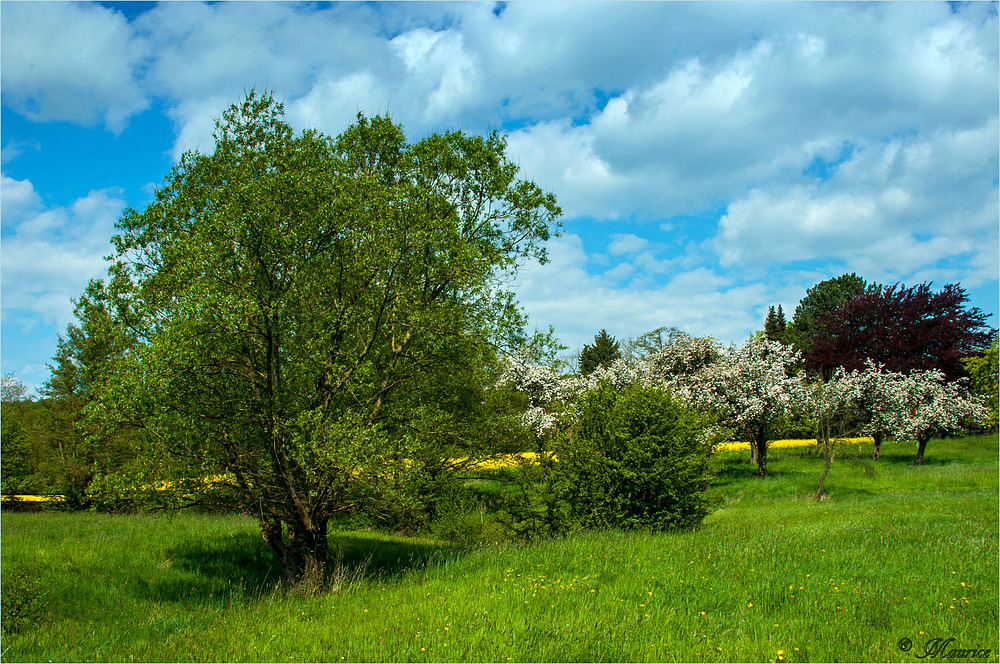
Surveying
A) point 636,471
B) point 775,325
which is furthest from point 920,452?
point 775,325

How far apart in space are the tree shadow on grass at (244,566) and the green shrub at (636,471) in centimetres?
333

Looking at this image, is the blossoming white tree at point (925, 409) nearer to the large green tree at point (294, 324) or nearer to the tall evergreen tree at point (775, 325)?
the large green tree at point (294, 324)

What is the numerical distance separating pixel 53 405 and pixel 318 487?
99.9 ft

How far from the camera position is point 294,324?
37.7ft

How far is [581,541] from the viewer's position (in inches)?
478

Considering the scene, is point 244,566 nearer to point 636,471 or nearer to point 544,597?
point 544,597

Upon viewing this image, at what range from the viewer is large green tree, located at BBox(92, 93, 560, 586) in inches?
406

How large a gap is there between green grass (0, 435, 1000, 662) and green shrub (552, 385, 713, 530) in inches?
41.0

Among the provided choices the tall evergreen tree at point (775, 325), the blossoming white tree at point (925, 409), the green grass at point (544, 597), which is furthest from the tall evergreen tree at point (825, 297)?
the green grass at point (544, 597)

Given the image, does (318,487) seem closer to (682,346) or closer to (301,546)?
(301,546)

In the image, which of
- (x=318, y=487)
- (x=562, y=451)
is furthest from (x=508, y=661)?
(x=562, y=451)

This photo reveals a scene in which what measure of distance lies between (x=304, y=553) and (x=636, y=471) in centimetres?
760

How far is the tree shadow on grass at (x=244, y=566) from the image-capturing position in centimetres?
1200

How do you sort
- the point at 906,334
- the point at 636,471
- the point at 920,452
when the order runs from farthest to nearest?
the point at 906,334, the point at 920,452, the point at 636,471
